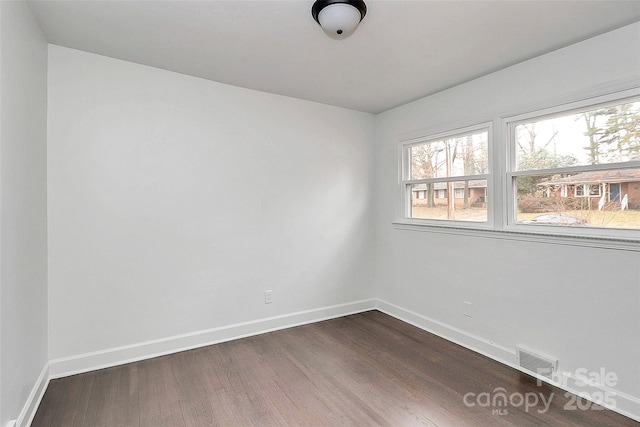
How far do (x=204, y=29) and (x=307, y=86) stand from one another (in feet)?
3.97

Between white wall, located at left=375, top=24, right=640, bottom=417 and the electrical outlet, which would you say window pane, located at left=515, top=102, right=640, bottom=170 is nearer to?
white wall, located at left=375, top=24, right=640, bottom=417

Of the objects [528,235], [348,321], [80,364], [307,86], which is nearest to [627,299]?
[528,235]

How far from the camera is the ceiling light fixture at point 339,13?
181 centimetres

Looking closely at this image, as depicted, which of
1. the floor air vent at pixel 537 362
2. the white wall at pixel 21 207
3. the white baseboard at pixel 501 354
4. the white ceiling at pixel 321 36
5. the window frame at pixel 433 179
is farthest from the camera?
the window frame at pixel 433 179

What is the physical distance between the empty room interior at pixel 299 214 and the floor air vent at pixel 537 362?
0.5 inches

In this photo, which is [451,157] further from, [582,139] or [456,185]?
[582,139]

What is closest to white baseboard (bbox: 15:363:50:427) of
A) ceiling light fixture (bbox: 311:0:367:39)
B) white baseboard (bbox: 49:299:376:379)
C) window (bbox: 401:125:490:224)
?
white baseboard (bbox: 49:299:376:379)

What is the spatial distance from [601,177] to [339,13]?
2128 millimetres

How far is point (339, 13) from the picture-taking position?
184 centimetres

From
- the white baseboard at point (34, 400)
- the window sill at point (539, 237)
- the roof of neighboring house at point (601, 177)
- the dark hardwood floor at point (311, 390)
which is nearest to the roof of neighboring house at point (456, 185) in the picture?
the window sill at point (539, 237)

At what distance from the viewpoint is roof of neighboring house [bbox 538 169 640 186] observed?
213 cm

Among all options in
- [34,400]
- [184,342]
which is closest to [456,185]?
[184,342]

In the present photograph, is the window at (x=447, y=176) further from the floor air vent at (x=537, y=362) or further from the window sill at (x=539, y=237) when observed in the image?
the floor air vent at (x=537, y=362)

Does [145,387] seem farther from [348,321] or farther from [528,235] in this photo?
[528,235]
